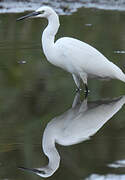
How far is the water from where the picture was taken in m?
5.46

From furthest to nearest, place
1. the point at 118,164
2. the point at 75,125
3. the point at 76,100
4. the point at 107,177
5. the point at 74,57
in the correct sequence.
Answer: the point at 74,57 → the point at 76,100 → the point at 75,125 → the point at 118,164 → the point at 107,177

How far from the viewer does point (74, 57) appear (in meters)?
8.02

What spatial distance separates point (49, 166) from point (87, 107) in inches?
85.5

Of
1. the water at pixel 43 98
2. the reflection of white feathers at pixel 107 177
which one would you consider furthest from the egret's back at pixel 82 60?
the reflection of white feathers at pixel 107 177

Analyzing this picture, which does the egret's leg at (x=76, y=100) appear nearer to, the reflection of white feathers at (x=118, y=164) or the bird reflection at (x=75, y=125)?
the bird reflection at (x=75, y=125)

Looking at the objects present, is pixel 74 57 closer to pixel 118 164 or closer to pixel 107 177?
pixel 118 164

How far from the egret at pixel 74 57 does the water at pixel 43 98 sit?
0.23 meters

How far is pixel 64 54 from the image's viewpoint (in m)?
7.95

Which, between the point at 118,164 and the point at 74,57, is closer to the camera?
the point at 118,164

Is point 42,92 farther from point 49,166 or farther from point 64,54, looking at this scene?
point 49,166

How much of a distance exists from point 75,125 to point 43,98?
1.23 metres

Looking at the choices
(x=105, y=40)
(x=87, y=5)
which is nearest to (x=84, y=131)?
(x=105, y=40)

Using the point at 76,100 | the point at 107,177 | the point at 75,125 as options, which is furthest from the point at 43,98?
the point at 107,177

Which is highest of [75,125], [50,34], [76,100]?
[50,34]
